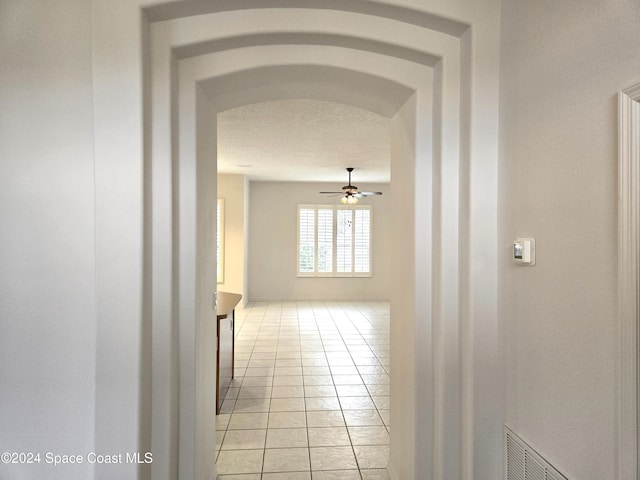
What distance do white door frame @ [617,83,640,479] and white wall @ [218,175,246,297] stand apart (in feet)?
24.1

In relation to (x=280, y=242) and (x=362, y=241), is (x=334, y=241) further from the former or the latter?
(x=280, y=242)

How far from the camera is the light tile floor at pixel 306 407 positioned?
2559 millimetres

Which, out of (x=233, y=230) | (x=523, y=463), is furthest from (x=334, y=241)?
(x=523, y=463)

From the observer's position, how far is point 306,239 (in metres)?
9.27

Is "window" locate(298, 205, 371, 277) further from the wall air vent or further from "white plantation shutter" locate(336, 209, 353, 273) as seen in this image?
the wall air vent

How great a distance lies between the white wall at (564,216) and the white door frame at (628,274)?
1.5 inches

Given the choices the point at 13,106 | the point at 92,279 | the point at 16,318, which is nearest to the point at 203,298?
the point at 92,279

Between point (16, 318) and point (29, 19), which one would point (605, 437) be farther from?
point (29, 19)

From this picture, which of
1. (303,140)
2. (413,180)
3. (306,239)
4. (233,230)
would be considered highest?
(303,140)

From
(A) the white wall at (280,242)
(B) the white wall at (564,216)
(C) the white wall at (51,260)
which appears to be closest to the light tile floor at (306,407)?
(C) the white wall at (51,260)

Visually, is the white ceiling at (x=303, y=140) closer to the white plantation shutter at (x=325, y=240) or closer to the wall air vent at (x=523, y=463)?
the white plantation shutter at (x=325, y=240)

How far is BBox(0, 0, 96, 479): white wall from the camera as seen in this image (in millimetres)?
1601

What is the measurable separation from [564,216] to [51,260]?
203cm

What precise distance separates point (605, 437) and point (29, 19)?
2634 mm
